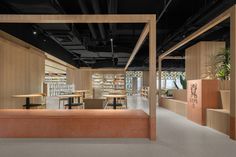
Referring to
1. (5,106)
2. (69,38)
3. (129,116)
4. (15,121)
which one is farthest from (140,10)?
(5,106)

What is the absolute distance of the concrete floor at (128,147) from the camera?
3.61m

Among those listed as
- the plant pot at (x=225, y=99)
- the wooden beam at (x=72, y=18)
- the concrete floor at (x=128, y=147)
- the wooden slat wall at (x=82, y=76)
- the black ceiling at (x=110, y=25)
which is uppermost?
the black ceiling at (x=110, y=25)

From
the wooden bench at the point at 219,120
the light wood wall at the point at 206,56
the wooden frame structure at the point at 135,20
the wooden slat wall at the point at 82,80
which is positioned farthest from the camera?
the wooden slat wall at the point at 82,80

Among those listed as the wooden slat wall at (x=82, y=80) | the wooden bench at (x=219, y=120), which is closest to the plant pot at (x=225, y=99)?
the wooden bench at (x=219, y=120)

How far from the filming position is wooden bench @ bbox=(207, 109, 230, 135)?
5133 millimetres

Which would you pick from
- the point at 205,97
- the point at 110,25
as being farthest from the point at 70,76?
the point at 205,97

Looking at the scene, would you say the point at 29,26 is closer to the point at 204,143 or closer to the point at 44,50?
the point at 44,50

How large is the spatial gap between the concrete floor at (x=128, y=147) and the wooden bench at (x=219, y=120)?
28 centimetres

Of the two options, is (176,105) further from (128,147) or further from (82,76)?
(82,76)

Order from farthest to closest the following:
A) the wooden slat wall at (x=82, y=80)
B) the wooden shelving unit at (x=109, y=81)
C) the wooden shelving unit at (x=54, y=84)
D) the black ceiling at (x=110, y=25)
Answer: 1. the wooden shelving unit at (x=54, y=84)
2. the wooden shelving unit at (x=109, y=81)
3. the wooden slat wall at (x=82, y=80)
4. the black ceiling at (x=110, y=25)

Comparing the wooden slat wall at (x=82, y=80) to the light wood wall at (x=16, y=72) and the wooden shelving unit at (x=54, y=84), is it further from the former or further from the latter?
the light wood wall at (x=16, y=72)

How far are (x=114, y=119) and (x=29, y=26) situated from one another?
510cm

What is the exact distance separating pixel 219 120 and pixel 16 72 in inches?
269

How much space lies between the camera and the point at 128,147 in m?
3.99
